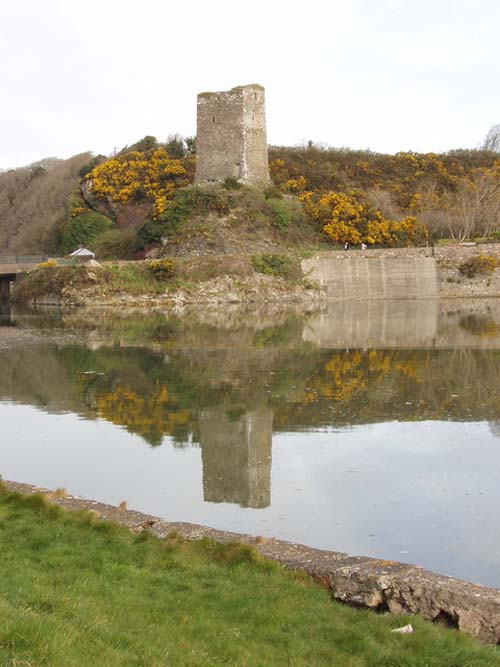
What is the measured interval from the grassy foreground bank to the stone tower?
153 ft

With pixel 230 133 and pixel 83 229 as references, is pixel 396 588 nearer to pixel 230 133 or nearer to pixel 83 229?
pixel 230 133

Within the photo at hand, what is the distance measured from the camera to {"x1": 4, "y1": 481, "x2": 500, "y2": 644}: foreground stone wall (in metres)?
5.92

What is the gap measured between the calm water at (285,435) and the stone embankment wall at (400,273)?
77.3ft

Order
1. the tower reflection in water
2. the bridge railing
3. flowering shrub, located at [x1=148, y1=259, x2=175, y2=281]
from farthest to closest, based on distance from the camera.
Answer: the bridge railing
flowering shrub, located at [x1=148, y1=259, x2=175, y2=281]
the tower reflection in water

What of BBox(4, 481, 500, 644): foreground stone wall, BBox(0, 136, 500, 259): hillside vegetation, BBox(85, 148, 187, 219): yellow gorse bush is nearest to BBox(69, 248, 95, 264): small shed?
BBox(0, 136, 500, 259): hillside vegetation

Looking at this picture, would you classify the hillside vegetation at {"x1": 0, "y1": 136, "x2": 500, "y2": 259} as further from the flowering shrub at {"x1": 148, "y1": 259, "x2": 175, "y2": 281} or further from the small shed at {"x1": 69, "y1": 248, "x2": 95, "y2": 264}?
the small shed at {"x1": 69, "y1": 248, "x2": 95, "y2": 264}

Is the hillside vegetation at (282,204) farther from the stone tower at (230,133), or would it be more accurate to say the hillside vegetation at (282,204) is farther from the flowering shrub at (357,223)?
the stone tower at (230,133)

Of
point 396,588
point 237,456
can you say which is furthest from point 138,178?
point 396,588

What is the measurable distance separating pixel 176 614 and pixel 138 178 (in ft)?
174

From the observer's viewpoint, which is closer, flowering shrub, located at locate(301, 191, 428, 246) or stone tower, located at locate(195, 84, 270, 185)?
flowering shrub, located at locate(301, 191, 428, 246)

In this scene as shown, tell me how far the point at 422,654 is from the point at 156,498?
188 inches

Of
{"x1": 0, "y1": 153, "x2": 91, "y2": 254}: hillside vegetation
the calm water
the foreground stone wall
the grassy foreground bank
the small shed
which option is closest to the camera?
the grassy foreground bank

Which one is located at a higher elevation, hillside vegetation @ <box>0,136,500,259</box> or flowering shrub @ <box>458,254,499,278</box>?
hillside vegetation @ <box>0,136,500,259</box>

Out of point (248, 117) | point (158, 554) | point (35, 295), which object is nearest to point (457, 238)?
point (248, 117)
